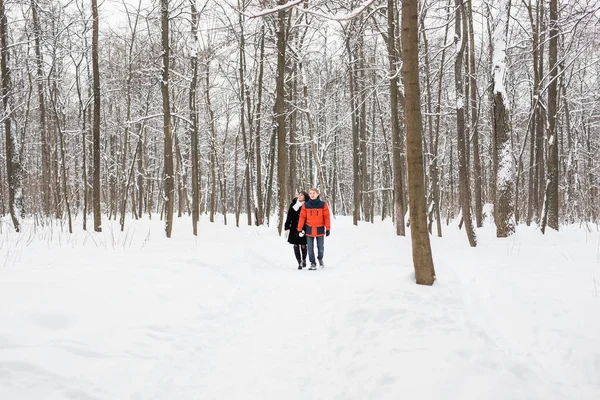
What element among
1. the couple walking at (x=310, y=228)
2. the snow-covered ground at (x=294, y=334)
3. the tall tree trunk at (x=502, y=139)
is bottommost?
the snow-covered ground at (x=294, y=334)

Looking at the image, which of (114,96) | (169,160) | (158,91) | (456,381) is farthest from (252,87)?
(456,381)

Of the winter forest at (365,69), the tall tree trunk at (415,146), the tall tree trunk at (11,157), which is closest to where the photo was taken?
the tall tree trunk at (415,146)

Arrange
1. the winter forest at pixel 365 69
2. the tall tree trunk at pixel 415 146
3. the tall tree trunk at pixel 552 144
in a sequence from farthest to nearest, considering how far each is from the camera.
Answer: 1. the tall tree trunk at pixel 552 144
2. the winter forest at pixel 365 69
3. the tall tree trunk at pixel 415 146

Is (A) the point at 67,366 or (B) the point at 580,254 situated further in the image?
(B) the point at 580,254

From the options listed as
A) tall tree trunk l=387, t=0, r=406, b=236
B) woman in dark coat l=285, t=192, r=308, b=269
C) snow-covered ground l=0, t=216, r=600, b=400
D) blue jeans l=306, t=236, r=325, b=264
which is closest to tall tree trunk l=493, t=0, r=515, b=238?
tall tree trunk l=387, t=0, r=406, b=236

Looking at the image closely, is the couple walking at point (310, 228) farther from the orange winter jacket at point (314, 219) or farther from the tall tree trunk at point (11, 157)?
the tall tree trunk at point (11, 157)

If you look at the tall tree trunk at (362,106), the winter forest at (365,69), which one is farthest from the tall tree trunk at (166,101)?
the tall tree trunk at (362,106)

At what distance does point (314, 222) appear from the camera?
30.7 feet

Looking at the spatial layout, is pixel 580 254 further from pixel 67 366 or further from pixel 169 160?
pixel 169 160

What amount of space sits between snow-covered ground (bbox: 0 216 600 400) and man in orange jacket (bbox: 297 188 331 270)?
2.95 meters

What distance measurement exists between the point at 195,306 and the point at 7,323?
2.20 m

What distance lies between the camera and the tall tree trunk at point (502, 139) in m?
9.95

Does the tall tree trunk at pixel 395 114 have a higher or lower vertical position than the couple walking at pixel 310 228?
higher

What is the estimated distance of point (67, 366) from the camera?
2795 millimetres
